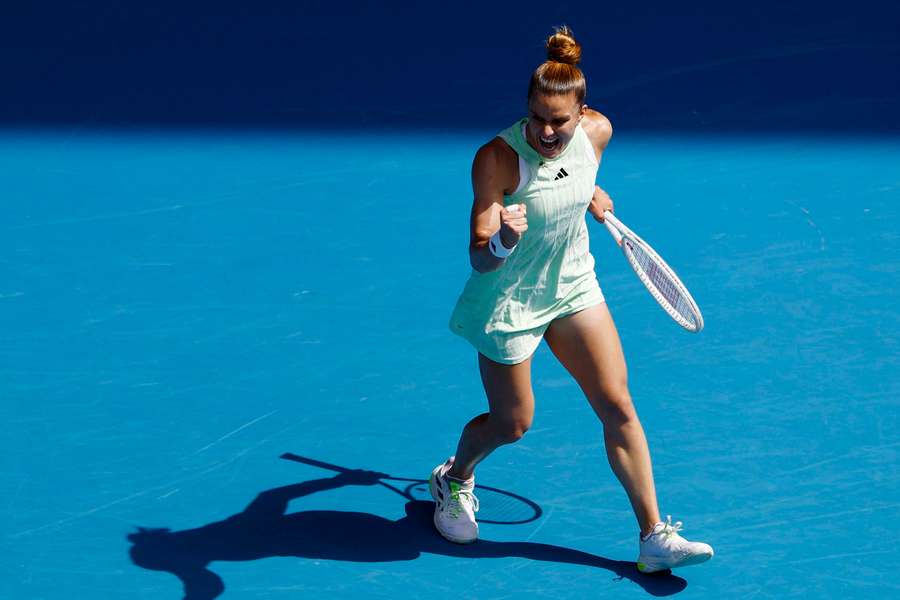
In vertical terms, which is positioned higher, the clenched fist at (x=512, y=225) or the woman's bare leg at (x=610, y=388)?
the clenched fist at (x=512, y=225)

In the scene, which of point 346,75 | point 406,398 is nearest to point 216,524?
point 406,398

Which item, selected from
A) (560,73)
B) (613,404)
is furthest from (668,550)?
(560,73)

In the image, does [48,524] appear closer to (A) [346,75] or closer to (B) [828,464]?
(B) [828,464]

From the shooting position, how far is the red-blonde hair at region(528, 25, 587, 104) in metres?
4.68

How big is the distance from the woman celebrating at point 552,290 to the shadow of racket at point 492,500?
0.42 m

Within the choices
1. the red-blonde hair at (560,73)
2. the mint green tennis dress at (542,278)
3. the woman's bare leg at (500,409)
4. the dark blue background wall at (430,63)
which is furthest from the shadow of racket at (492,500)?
the dark blue background wall at (430,63)

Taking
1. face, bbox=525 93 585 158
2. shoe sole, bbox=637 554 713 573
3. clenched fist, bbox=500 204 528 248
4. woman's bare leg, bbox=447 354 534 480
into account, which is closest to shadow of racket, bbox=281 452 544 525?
woman's bare leg, bbox=447 354 534 480

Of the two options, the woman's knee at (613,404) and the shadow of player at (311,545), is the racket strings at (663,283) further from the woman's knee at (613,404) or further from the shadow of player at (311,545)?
the shadow of player at (311,545)

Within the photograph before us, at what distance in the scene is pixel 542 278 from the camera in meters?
5.05

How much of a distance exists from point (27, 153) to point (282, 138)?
1.63 m

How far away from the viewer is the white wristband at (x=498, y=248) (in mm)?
4684

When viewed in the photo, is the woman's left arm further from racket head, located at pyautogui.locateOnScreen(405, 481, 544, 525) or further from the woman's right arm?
racket head, located at pyautogui.locateOnScreen(405, 481, 544, 525)

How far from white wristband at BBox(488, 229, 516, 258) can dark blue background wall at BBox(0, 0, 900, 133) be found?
4.64 m

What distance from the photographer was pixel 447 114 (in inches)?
372
